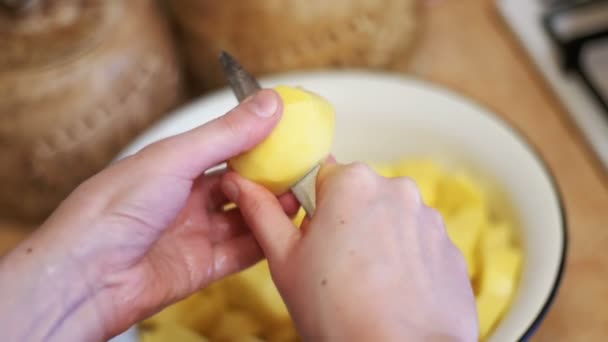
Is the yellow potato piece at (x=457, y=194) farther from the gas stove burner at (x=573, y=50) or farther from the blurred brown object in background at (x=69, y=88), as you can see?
the blurred brown object in background at (x=69, y=88)

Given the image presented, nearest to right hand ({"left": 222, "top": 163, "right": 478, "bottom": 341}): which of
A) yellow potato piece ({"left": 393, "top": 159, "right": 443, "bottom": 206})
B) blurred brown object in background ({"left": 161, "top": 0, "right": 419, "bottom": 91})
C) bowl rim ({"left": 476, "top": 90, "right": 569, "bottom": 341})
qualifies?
bowl rim ({"left": 476, "top": 90, "right": 569, "bottom": 341})

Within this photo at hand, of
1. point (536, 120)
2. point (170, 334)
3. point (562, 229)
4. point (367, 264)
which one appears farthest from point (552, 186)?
point (170, 334)

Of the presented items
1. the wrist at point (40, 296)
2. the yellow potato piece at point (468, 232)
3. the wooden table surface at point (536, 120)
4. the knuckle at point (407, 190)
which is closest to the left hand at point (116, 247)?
the wrist at point (40, 296)

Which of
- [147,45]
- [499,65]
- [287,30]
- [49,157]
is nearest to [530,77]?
[499,65]

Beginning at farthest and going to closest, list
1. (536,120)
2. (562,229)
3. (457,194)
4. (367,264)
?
1. (536,120)
2. (457,194)
3. (562,229)
4. (367,264)

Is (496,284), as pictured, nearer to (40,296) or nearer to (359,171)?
(359,171)
